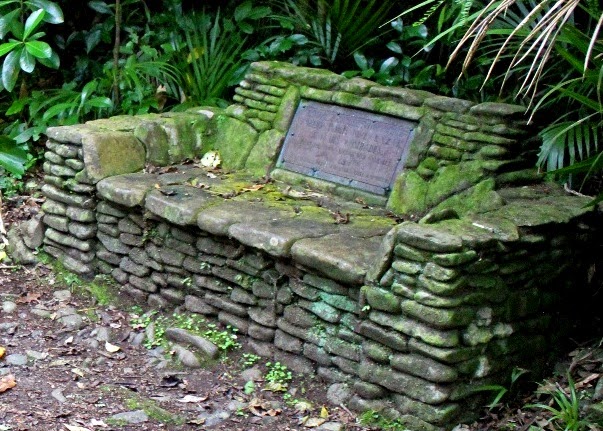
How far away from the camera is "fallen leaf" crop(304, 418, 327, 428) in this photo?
151 inches

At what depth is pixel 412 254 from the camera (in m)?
3.64

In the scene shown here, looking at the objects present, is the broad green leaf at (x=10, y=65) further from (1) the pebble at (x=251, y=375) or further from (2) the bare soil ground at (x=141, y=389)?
(1) the pebble at (x=251, y=375)

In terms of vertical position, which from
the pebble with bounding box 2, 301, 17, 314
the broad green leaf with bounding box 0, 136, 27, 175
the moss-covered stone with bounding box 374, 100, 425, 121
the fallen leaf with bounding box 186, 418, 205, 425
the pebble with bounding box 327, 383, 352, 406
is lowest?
the pebble with bounding box 2, 301, 17, 314

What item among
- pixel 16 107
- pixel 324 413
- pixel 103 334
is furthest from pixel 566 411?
pixel 16 107

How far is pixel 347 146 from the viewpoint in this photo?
196 inches

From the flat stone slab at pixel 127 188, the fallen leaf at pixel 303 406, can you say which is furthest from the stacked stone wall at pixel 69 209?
the fallen leaf at pixel 303 406

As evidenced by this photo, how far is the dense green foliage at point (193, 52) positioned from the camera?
18.3 ft

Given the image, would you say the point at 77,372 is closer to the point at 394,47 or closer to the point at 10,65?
the point at 10,65

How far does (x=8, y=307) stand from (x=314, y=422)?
2.00m

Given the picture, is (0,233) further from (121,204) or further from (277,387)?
(277,387)

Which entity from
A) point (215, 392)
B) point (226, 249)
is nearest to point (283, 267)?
point (226, 249)

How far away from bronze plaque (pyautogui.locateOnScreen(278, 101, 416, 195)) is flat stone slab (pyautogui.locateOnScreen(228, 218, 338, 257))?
57 centimetres

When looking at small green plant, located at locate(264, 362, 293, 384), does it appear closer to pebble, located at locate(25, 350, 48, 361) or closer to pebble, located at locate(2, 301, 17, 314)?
pebble, located at locate(25, 350, 48, 361)

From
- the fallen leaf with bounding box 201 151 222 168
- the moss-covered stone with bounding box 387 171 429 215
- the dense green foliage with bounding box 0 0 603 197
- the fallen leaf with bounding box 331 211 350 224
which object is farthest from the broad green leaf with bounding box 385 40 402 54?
the fallen leaf with bounding box 331 211 350 224
